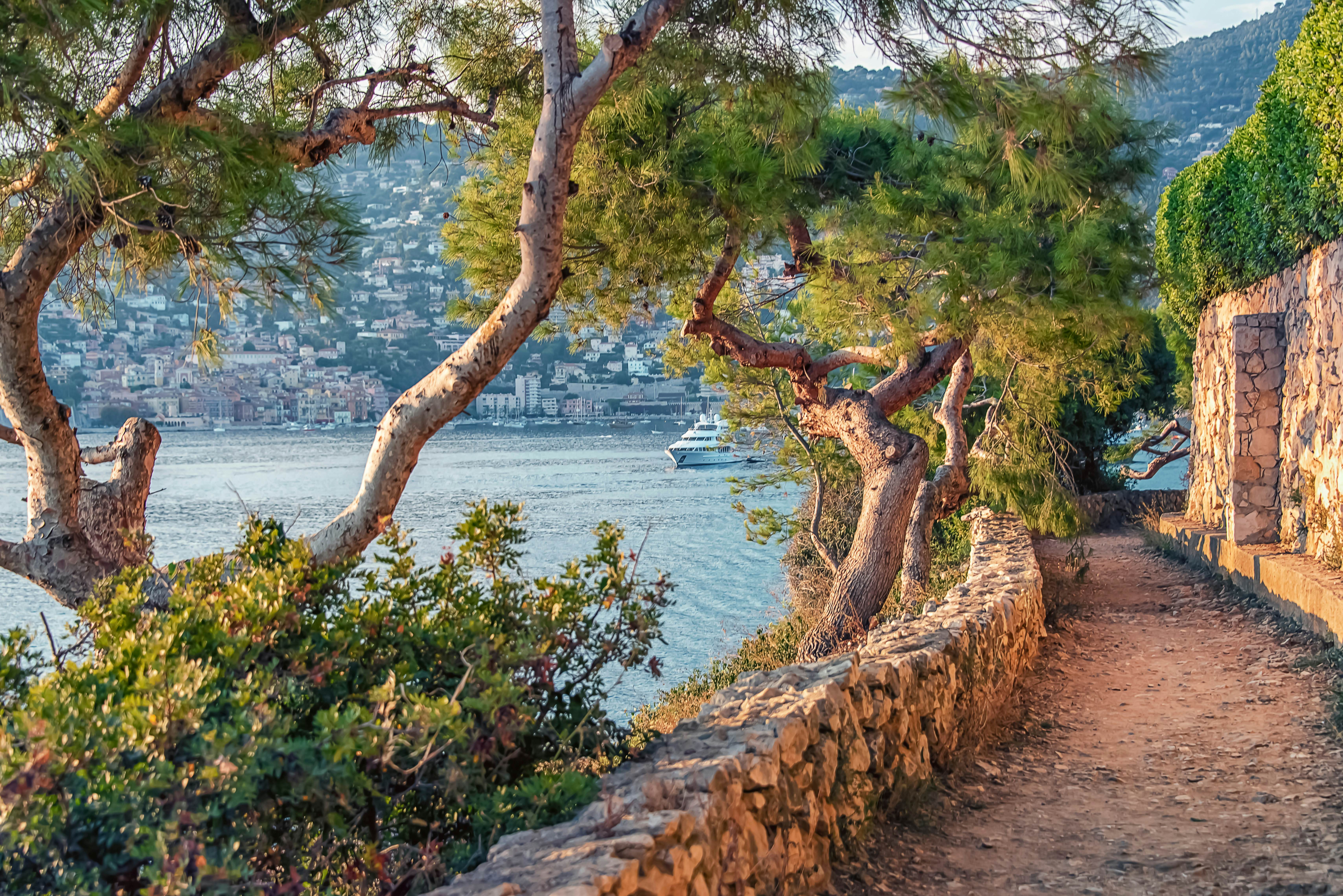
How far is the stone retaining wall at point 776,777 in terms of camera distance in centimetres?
214

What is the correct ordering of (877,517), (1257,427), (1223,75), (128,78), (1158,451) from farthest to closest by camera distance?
(1223,75) < (1158,451) < (1257,427) < (877,517) < (128,78)

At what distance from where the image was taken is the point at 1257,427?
29.7 feet

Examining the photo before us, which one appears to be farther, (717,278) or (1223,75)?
(1223,75)

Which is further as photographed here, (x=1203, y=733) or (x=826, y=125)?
→ (x=826, y=125)

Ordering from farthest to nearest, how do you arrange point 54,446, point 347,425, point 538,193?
point 347,425 → point 54,446 → point 538,193

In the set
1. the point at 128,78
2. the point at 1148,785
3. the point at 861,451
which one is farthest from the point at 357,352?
the point at 1148,785

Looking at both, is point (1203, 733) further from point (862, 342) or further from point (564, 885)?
point (862, 342)

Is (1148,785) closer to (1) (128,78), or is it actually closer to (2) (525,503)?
(2) (525,503)

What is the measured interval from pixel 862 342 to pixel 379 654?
7.26 metres

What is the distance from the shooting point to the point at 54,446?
4.20 m

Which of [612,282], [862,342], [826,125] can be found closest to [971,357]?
[862,342]

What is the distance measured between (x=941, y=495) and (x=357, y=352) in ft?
111

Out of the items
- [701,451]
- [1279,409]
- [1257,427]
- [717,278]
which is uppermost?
[717,278]

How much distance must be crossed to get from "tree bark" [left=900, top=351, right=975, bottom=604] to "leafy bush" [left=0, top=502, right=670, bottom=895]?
671 centimetres
